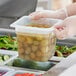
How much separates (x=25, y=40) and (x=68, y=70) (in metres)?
0.34

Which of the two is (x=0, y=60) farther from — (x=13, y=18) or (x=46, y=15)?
(x=13, y=18)

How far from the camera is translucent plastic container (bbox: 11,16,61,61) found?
173cm

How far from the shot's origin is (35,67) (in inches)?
74.0

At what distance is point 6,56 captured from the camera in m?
2.10

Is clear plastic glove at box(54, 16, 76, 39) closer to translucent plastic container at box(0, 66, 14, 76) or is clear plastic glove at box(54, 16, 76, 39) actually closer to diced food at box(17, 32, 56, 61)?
diced food at box(17, 32, 56, 61)

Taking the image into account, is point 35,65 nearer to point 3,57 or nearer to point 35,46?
point 35,46

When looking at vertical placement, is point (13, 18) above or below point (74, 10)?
below

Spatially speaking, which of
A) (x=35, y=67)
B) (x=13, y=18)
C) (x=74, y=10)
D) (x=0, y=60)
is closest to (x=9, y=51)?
(x=0, y=60)

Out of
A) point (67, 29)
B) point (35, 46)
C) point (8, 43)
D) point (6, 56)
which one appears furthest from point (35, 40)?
point (8, 43)

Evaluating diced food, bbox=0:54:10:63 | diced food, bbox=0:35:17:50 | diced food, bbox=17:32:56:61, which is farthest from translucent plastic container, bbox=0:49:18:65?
diced food, bbox=17:32:56:61

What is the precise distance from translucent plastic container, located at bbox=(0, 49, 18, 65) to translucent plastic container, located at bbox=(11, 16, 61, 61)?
20cm

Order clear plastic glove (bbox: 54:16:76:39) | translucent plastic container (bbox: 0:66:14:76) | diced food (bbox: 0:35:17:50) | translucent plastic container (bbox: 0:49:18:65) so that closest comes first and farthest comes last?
clear plastic glove (bbox: 54:16:76:39) < translucent plastic container (bbox: 0:66:14:76) < translucent plastic container (bbox: 0:49:18:65) < diced food (bbox: 0:35:17:50)

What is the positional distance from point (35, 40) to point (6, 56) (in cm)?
43

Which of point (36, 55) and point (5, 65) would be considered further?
point (5, 65)
